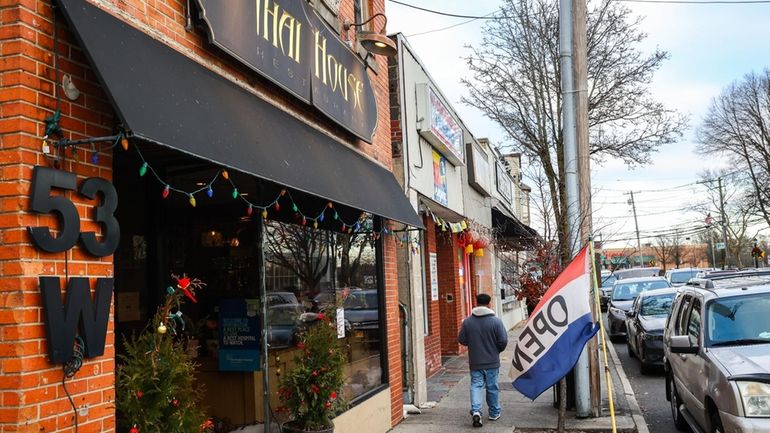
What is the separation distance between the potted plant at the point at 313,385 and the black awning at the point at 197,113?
1.35 m

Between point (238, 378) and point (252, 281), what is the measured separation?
1.09 m

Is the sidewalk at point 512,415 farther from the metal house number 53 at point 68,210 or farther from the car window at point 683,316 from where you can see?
the metal house number 53 at point 68,210

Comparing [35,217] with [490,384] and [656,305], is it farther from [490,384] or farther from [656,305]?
[656,305]

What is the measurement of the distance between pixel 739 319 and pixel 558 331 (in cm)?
201

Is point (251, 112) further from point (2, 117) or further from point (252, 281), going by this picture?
point (252, 281)

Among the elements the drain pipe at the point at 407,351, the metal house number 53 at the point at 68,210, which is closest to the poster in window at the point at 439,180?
the drain pipe at the point at 407,351

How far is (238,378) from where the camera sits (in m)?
7.02

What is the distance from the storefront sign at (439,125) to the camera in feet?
35.2

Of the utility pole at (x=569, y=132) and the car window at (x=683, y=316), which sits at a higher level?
the utility pole at (x=569, y=132)

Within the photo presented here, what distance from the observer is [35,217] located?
3.06 metres

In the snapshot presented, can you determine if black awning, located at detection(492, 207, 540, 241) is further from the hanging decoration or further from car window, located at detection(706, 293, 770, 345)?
car window, located at detection(706, 293, 770, 345)

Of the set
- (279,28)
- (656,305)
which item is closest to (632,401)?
(656,305)

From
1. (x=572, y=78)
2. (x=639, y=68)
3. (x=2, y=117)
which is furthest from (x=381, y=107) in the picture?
(x=639, y=68)

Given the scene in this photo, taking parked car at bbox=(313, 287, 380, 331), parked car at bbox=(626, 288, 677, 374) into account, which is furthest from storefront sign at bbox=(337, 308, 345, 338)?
parked car at bbox=(626, 288, 677, 374)
